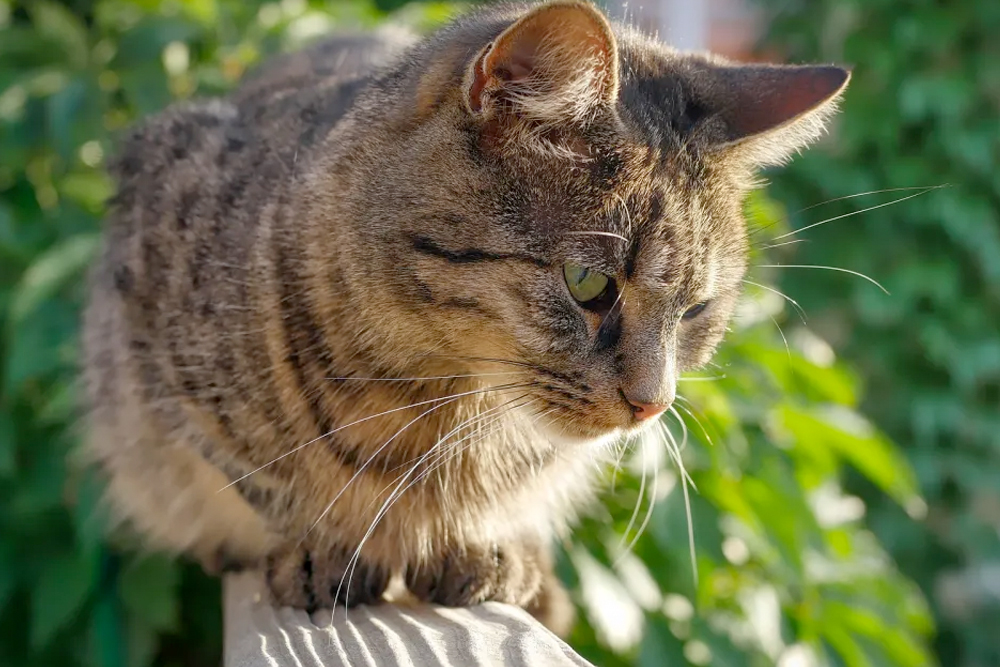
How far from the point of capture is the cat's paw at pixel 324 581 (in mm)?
1225

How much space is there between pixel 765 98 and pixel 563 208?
0.29 m

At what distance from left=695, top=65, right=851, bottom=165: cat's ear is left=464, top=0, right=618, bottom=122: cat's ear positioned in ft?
0.58

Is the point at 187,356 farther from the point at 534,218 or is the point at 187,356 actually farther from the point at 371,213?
the point at 534,218

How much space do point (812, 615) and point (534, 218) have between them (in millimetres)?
941

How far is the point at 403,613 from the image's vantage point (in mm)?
1148

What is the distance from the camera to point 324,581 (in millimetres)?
1239

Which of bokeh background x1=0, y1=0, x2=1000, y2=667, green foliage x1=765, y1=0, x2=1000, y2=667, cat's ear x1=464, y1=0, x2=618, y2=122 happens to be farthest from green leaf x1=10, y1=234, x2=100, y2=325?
green foliage x1=765, y1=0, x2=1000, y2=667

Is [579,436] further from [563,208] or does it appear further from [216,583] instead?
[216,583]

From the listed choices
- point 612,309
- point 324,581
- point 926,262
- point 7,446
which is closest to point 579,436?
point 612,309

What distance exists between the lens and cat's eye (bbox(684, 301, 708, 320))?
1150mm

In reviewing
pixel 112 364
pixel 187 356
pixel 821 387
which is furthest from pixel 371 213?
pixel 821 387

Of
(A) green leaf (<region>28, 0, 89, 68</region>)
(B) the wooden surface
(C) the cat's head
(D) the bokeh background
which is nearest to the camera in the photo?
(B) the wooden surface

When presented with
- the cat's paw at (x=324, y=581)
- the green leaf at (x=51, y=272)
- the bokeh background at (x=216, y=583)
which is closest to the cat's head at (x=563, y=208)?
the bokeh background at (x=216, y=583)

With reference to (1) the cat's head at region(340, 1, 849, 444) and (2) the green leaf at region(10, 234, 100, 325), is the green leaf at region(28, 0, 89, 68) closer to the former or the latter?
(2) the green leaf at region(10, 234, 100, 325)
